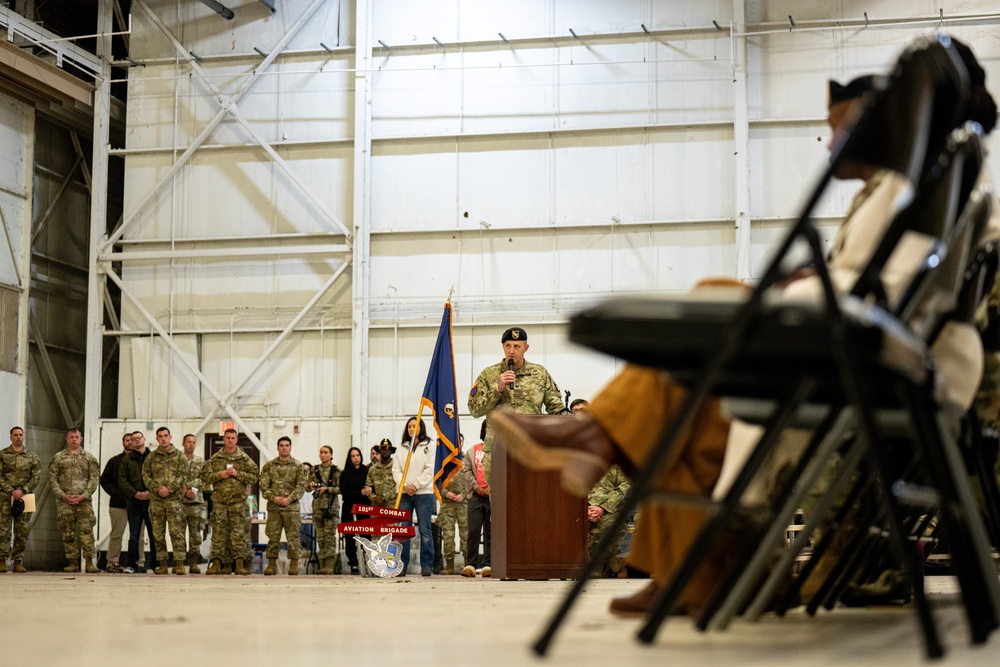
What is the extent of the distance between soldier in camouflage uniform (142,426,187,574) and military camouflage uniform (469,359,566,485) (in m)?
5.56

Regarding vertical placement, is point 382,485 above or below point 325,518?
above

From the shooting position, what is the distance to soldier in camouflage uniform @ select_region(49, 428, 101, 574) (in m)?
11.7

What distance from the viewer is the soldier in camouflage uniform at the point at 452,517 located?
11250mm

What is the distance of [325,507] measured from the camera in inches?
461

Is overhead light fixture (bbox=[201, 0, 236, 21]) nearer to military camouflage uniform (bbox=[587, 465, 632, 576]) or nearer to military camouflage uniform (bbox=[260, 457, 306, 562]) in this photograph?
military camouflage uniform (bbox=[260, 457, 306, 562])

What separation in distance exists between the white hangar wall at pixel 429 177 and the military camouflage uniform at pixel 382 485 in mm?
1335

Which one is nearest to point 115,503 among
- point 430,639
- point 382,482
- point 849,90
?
point 382,482

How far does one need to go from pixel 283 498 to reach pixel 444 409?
2938 mm

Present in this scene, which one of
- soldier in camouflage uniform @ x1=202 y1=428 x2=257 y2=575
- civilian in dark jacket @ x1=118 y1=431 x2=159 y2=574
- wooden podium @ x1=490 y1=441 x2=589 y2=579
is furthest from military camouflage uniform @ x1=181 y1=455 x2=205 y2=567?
wooden podium @ x1=490 y1=441 x2=589 y2=579

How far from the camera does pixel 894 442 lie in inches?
81.5

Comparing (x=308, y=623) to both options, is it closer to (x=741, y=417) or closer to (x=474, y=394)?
(x=741, y=417)

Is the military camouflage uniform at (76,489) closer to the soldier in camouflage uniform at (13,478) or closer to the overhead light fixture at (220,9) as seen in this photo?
the soldier in camouflage uniform at (13,478)

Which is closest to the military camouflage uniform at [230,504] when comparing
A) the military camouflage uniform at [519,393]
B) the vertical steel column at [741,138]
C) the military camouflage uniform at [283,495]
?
the military camouflage uniform at [283,495]

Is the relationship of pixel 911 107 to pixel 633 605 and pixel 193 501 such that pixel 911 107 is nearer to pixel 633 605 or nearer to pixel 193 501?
pixel 633 605
